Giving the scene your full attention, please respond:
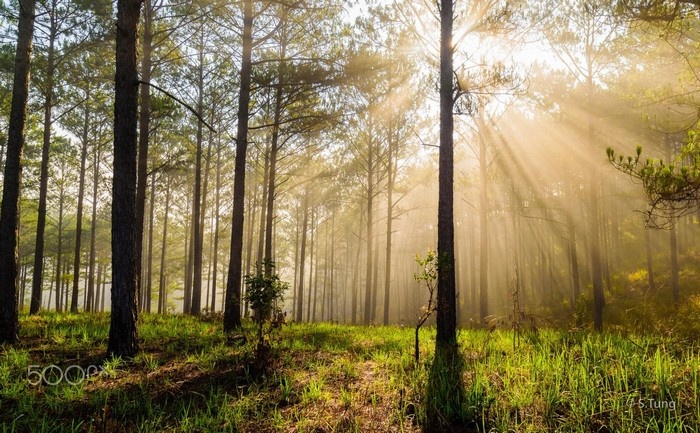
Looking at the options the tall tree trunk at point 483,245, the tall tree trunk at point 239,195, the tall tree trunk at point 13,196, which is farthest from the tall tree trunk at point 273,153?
the tall tree trunk at point 483,245

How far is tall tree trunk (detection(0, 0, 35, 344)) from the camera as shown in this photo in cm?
635

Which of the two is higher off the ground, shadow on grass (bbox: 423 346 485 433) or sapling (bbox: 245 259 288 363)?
sapling (bbox: 245 259 288 363)

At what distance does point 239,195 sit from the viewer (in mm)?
8391

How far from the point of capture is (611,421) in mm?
2670

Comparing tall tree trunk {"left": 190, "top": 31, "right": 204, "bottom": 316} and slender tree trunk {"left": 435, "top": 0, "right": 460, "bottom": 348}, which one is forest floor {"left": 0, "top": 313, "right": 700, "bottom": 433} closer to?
slender tree trunk {"left": 435, "top": 0, "right": 460, "bottom": 348}

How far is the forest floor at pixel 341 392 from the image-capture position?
2891mm

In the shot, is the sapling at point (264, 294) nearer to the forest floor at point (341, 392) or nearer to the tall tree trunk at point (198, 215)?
the forest floor at point (341, 392)

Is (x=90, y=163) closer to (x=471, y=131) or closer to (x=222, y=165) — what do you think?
(x=222, y=165)

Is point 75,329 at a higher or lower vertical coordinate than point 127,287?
lower

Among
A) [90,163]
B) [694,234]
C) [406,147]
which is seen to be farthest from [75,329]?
[694,234]

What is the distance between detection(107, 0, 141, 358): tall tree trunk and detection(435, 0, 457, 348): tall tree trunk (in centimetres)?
466

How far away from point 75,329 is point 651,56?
1612 centimetres

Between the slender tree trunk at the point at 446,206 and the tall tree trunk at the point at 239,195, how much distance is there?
4379 millimetres

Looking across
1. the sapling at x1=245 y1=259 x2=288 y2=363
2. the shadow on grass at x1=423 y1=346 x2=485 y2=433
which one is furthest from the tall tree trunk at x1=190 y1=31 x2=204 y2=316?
the shadow on grass at x1=423 y1=346 x2=485 y2=433
